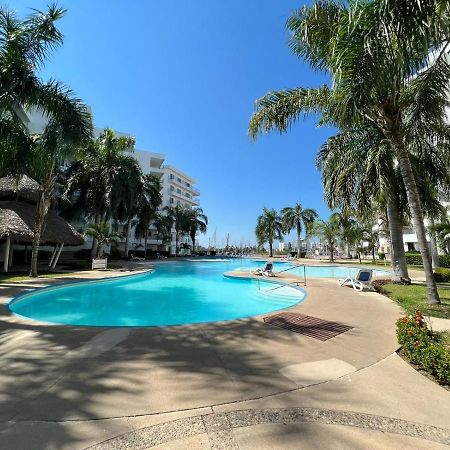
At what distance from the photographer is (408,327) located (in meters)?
4.78

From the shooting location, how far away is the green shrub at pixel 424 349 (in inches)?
147

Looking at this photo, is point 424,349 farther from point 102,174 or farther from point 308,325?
point 102,174

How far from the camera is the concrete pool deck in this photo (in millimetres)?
2592

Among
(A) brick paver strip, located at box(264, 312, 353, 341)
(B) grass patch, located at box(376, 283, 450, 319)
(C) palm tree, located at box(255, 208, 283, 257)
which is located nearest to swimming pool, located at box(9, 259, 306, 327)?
(A) brick paver strip, located at box(264, 312, 353, 341)

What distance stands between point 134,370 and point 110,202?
82.6 feet

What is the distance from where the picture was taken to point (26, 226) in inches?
703

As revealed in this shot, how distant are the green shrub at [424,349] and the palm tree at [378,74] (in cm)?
397

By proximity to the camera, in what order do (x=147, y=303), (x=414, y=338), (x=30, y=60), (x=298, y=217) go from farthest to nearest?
(x=298, y=217) < (x=147, y=303) < (x=30, y=60) < (x=414, y=338)

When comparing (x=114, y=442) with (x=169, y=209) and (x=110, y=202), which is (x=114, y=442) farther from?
(x=169, y=209)

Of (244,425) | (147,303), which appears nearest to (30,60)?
(147,303)

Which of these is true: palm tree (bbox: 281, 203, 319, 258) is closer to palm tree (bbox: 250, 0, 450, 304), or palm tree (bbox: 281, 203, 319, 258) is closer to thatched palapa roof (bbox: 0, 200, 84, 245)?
thatched palapa roof (bbox: 0, 200, 84, 245)

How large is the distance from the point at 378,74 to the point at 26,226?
1981 centimetres

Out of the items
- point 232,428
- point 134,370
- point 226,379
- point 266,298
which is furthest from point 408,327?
point 266,298

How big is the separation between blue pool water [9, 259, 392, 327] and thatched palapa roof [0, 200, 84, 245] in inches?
241
